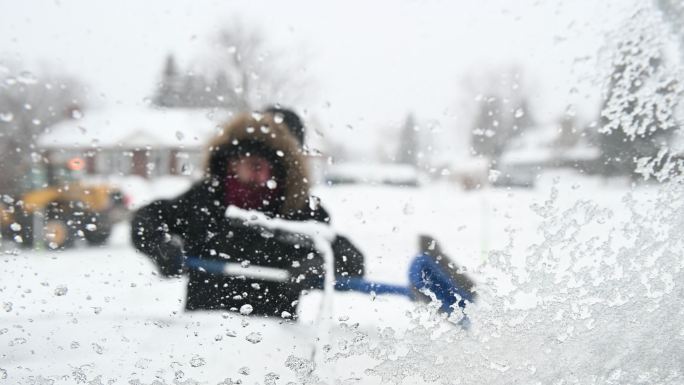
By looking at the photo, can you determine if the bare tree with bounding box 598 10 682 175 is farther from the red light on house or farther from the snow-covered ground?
the red light on house

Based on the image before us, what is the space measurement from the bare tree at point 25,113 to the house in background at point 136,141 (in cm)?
3

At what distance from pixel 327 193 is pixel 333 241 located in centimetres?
14

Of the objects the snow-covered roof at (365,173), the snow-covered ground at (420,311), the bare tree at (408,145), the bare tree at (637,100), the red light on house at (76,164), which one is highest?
the bare tree at (637,100)

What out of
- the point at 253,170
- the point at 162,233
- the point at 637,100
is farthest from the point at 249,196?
the point at 637,100

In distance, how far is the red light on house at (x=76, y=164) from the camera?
131 cm

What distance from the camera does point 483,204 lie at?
1.43 m

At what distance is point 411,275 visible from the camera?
138 cm

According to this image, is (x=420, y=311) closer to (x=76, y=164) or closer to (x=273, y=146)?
(x=273, y=146)

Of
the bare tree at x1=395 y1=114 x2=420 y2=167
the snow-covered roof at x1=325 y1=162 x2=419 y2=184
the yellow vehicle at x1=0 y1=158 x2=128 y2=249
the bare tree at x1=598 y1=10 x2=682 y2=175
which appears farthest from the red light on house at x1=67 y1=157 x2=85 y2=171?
the bare tree at x1=598 y1=10 x2=682 y2=175

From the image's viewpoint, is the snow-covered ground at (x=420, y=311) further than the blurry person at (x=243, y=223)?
No

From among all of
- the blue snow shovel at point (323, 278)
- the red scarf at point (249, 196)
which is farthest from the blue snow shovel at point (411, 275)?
the red scarf at point (249, 196)

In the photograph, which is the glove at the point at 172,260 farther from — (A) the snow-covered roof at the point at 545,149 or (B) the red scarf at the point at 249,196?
(A) the snow-covered roof at the point at 545,149

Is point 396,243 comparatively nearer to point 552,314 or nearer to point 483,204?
point 483,204

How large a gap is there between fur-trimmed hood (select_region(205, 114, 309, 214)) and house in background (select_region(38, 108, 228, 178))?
0.10 feet
